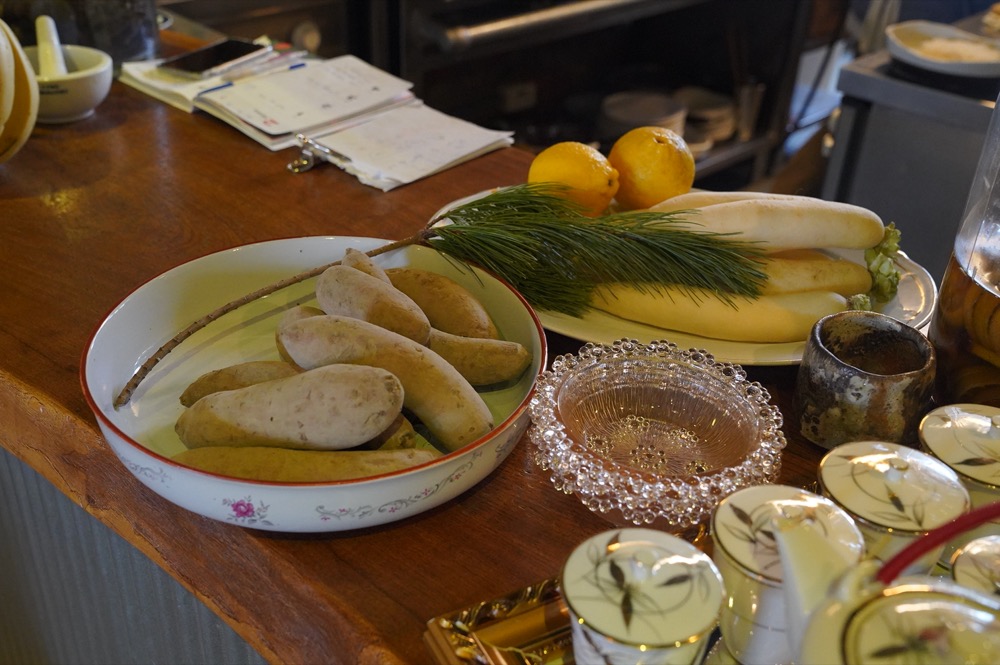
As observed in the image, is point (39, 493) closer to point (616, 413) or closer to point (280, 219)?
point (280, 219)

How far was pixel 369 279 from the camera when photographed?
2.14 ft

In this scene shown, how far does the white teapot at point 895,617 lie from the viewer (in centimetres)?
Answer: 34

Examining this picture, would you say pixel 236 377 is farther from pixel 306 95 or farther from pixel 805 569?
pixel 306 95

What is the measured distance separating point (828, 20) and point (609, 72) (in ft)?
2.35

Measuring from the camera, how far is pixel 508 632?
478 mm

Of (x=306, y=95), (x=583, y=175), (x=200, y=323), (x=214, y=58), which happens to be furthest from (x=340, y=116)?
(x=200, y=323)

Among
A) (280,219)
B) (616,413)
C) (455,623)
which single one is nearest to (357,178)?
(280,219)

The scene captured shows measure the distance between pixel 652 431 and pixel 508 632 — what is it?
19 centimetres

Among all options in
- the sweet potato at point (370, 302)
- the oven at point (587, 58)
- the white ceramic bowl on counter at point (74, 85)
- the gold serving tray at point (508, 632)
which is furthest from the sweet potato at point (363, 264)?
the oven at point (587, 58)

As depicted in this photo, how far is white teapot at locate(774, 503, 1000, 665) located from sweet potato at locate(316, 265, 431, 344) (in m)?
0.34

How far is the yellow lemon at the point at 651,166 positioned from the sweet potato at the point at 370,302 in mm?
289

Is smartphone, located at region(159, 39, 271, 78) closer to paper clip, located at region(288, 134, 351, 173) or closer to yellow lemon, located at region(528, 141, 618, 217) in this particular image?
paper clip, located at region(288, 134, 351, 173)

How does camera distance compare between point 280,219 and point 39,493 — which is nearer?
point 39,493

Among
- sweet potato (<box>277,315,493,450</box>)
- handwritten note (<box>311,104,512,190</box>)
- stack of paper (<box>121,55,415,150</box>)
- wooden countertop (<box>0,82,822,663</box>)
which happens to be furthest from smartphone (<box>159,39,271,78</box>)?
sweet potato (<box>277,315,493,450</box>)
